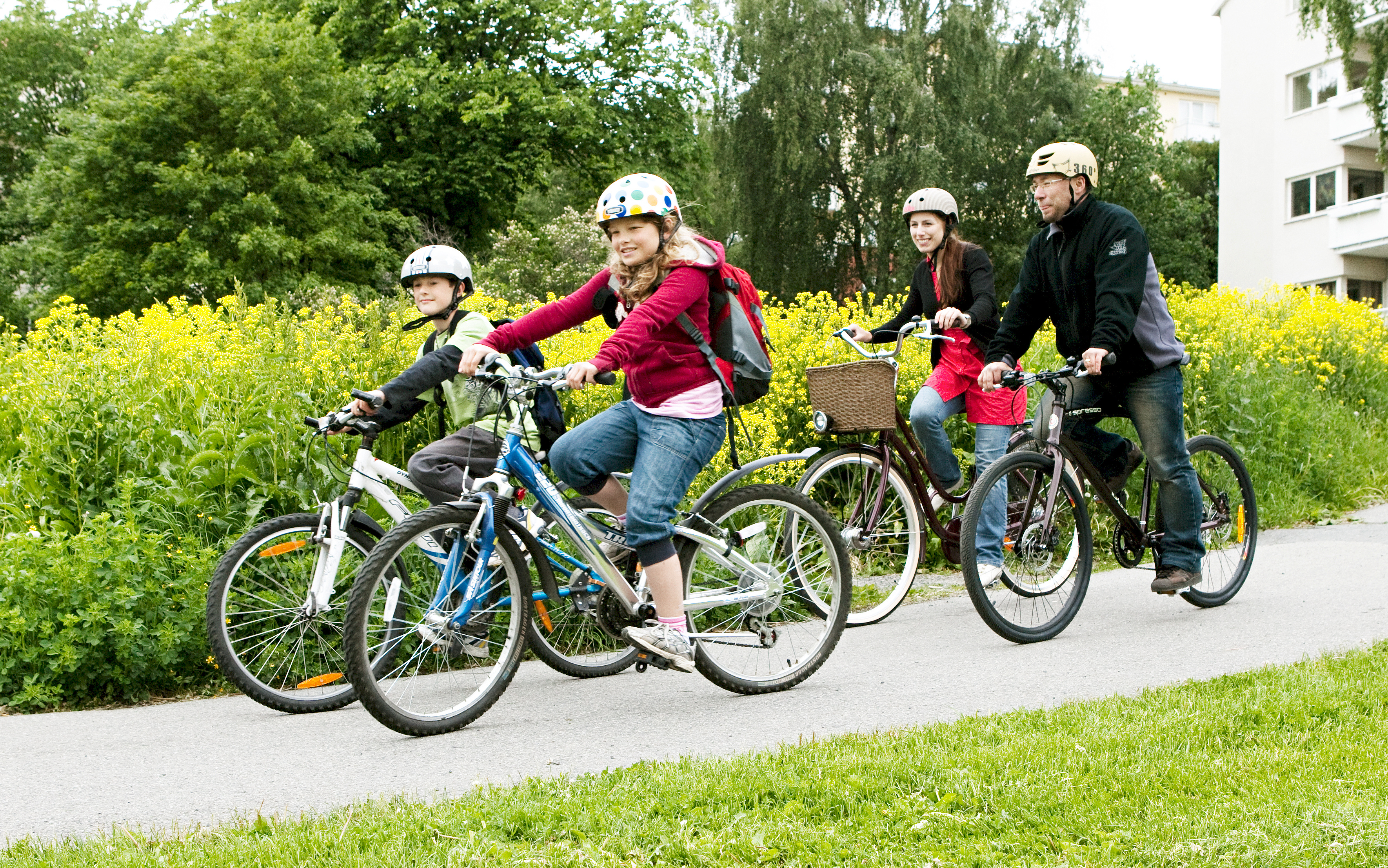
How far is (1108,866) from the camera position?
305 centimetres

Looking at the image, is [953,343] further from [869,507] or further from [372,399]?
[372,399]

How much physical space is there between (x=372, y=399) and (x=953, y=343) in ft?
10.3

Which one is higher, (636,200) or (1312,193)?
(1312,193)

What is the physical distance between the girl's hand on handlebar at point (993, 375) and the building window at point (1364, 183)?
39.4 metres

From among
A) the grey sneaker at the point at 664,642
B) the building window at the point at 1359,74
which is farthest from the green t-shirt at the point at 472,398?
the building window at the point at 1359,74

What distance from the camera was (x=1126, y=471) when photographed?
638 centimetres

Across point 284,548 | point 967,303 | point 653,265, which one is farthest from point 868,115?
point 284,548

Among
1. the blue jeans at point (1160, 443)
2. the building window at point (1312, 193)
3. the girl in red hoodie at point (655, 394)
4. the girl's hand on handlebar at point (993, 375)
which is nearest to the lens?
the girl in red hoodie at point (655, 394)

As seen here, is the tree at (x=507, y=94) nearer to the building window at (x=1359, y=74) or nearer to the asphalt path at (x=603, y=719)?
the building window at (x=1359, y=74)

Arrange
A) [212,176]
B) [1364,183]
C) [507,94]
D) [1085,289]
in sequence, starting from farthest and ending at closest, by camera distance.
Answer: [1364,183] < [507,94] < [212,176] < [1085,289]

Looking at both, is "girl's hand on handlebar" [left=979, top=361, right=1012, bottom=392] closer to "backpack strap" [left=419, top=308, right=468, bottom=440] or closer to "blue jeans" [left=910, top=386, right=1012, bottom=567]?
"blue jeans" [left=910, top=386, right=1012, bottom=567]

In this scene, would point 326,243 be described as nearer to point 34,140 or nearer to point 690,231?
point 34,140

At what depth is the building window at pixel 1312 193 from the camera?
41094mm

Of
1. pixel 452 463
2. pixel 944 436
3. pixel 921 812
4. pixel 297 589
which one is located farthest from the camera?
pixel 944 436
